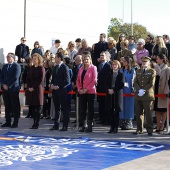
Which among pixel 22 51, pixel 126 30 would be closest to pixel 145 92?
pixel 22 51

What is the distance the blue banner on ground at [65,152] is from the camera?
874 centimetres

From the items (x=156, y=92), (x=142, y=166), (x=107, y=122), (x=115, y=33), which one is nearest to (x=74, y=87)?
(x=107, y=122)

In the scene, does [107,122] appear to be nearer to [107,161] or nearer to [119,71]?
[119,71]

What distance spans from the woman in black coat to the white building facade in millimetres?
9259

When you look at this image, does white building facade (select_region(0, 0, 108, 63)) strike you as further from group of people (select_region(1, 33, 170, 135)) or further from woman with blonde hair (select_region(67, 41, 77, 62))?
group of people (select_region(1, 33, 170, 135))

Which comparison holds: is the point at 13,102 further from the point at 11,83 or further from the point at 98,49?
the point at 98,49

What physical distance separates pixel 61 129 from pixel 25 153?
11.4 feet

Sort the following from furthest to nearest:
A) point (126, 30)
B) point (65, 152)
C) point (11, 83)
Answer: point (126, 30) → point (11, 83) → point (65, 152)

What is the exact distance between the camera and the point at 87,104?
1307 cm

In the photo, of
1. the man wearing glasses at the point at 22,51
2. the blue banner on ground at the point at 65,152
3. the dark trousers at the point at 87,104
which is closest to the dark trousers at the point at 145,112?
the dark trousers at the point at 87,104

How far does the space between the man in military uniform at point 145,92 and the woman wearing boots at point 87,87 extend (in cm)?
116

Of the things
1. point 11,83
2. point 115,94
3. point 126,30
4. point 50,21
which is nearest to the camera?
point 115,94

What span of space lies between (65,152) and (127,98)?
402 centimetres

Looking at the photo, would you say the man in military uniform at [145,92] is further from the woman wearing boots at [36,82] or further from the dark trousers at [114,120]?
the woman wearing boots at [36,82]
